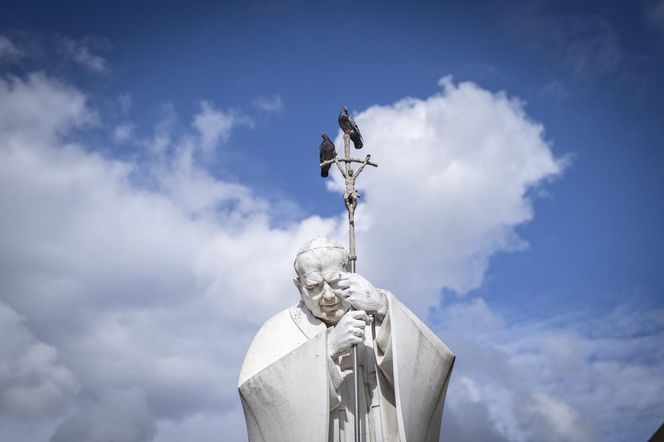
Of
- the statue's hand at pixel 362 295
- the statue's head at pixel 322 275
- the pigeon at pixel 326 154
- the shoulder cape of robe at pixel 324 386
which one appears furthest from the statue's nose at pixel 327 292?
the pigeon at pixel 326 154

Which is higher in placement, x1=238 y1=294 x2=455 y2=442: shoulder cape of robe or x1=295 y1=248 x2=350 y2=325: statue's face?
x1=295 y1=248 x2=350 y2=325: statue's face

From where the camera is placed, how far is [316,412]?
8.50 metres

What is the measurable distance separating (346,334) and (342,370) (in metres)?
0.84

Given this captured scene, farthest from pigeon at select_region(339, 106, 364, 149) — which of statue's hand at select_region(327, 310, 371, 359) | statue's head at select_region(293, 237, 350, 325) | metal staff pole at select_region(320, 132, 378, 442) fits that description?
statue's hand at select_region(327, 310, 371, 359)

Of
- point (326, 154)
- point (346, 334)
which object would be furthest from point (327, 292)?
point (326, 154)

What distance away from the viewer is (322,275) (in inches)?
374

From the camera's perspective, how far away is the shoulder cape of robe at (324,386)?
855 cm

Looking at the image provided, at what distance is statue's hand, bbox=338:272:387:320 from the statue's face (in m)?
0.28

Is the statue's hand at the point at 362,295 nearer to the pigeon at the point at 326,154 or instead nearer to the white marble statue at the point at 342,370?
the white marble statue at the point at 342,370

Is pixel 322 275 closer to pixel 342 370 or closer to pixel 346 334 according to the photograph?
pixel 346 334

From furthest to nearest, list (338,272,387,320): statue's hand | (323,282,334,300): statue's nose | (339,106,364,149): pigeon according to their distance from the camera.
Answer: (339,106,364,149): pigeon, (323,282,334,300): statue's nose, (338,272,387,320): statue's hand

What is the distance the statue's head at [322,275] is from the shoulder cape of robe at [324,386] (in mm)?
769

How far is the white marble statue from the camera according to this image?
8.63m

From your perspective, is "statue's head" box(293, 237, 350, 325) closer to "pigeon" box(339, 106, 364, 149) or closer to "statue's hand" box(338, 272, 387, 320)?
"statue's hand" box(338, 272, 387, 320)
